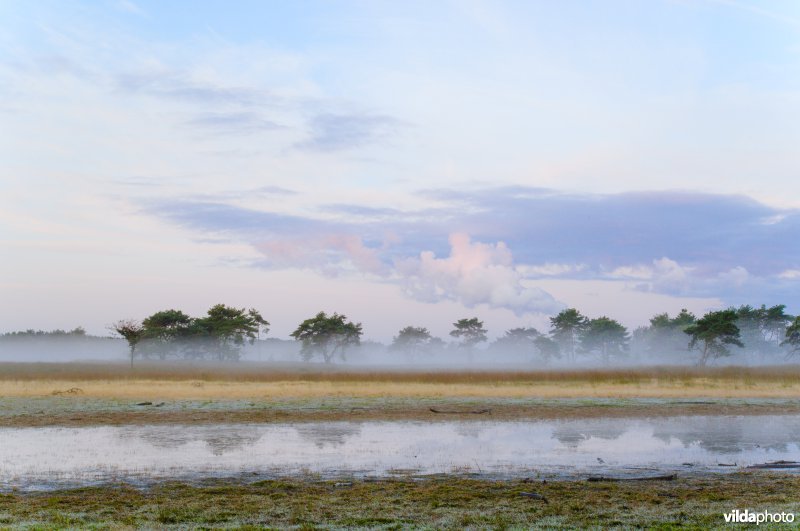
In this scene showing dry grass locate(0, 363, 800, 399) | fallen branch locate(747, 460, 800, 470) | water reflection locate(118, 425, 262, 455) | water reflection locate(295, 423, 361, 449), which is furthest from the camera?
dry grass locate(0, 363, 800, 399)

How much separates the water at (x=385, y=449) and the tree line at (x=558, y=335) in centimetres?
5812

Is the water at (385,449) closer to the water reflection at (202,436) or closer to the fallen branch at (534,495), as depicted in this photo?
the water reflection at (202,436)

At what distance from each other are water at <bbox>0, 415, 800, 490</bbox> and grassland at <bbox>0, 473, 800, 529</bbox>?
5.64 ft

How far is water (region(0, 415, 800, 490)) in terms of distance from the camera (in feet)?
59.5

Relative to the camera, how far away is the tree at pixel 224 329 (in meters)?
118

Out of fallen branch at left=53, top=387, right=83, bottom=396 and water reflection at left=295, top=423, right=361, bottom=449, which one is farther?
fallen branch at left=53, top=387, right=83, bottom=396

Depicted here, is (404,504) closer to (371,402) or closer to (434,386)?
(371,402)

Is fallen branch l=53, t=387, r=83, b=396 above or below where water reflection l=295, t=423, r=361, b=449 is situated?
above

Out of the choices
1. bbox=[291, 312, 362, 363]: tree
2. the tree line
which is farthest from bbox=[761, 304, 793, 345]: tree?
bbox=[291, 312, 362, 363]: tree

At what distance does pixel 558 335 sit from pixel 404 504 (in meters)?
159

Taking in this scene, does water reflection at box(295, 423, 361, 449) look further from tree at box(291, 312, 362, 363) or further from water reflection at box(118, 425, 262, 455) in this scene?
tree at box(291, 312, 362, 363)

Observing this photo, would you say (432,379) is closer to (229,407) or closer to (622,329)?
(229,407)

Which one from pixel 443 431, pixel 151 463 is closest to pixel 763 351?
pixel 443 431

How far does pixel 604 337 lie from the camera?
160625 mm
